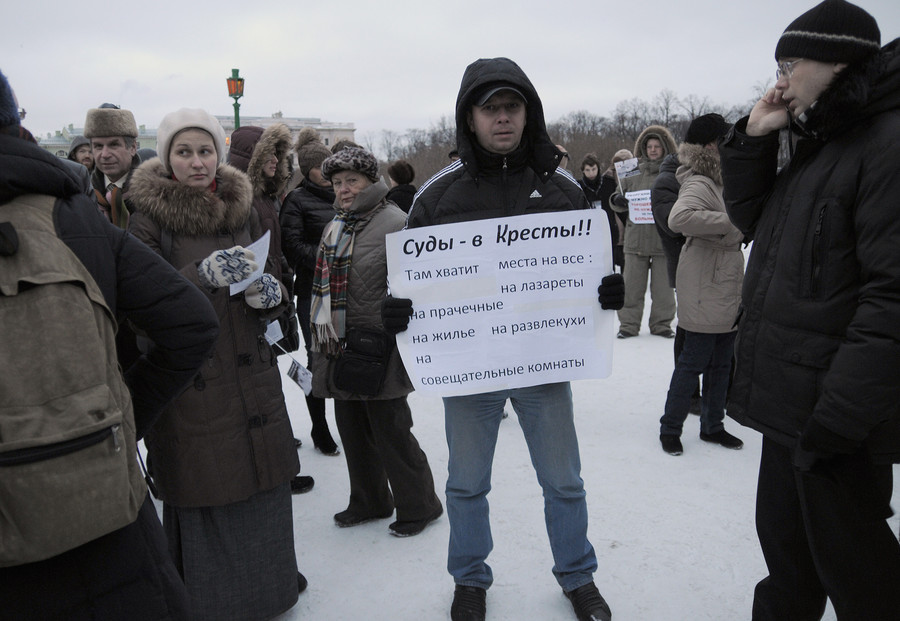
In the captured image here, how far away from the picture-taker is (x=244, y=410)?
2.58m

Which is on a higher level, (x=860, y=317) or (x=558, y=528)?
(x=860, y=317)

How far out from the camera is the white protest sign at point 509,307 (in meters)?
2.51

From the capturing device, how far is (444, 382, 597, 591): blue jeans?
260 cm

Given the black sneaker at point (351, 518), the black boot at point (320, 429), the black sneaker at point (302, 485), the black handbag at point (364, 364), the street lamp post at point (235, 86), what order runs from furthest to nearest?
the street lamp post at point (235, 86) → the black boot at point (320, 429) → the black sneaker at point (302, 485) → the black sneaker at point (351, 518) → the black handbag at point (364, 364)

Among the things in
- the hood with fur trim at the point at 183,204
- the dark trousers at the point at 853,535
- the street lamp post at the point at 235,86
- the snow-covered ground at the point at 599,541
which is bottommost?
the snow-covered ground at the point at 599,541

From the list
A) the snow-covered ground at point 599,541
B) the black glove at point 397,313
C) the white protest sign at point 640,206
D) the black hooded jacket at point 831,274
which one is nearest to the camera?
the black hooded jacket at point 831,274

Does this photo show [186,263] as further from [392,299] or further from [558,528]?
[558,528]

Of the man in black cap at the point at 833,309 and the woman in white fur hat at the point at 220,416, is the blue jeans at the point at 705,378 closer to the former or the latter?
the man in black cap at the point at 833,309

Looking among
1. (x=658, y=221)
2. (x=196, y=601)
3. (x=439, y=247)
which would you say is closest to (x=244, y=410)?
(x=196, y=601)

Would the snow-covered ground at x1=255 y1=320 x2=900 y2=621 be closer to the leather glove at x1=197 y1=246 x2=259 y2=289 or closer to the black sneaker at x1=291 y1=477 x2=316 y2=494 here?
the black sneaker at x1=291 y1=477 x2=316 y2=494

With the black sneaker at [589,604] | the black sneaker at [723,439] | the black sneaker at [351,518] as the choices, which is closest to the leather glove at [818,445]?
the black sneaker at [589,604]

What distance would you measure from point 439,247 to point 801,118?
1266 mm

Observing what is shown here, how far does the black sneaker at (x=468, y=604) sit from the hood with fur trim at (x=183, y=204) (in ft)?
5.84

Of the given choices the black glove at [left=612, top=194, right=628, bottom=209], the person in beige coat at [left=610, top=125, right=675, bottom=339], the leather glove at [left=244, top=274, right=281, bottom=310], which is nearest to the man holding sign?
the leather glove at [left=244, top=274, right=281, bottom=310]
